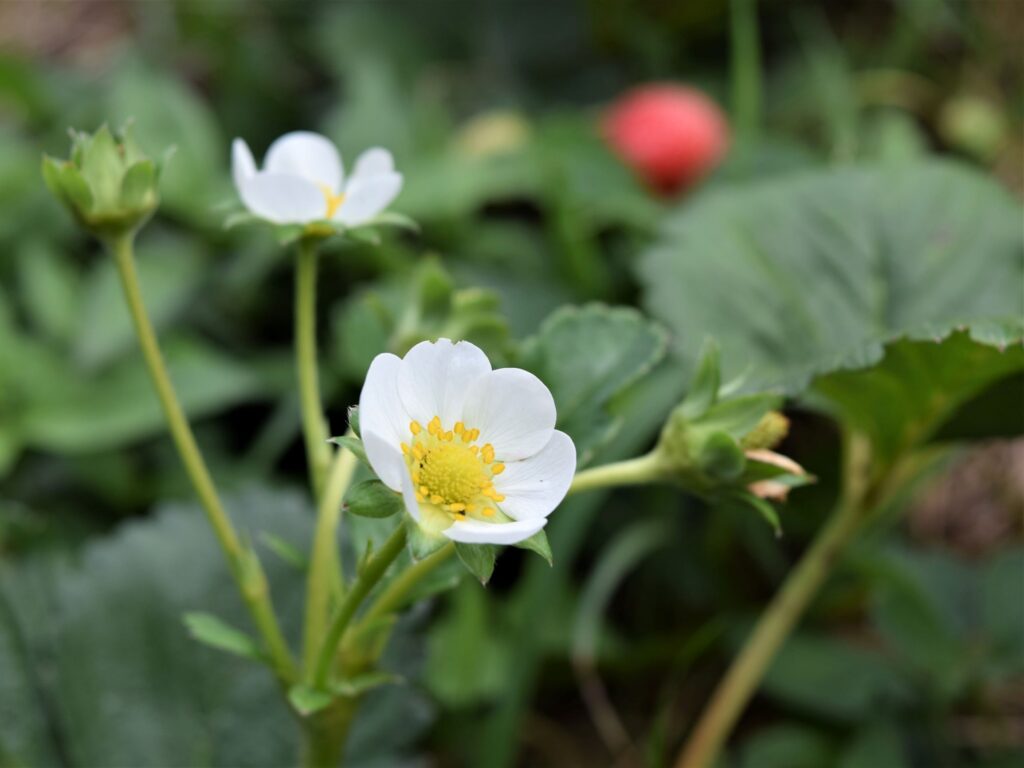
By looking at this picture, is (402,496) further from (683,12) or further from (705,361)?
(683,12)

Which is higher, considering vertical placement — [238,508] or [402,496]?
[402,496]

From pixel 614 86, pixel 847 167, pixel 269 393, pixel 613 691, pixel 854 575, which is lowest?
pixel 613 691

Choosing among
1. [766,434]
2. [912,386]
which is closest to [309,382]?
[766,434]

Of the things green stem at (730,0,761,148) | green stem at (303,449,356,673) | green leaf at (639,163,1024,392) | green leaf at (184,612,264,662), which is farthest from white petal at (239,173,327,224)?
green stem at (730,0,761,148)

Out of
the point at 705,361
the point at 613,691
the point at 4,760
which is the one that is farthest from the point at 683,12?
the point at 4,760

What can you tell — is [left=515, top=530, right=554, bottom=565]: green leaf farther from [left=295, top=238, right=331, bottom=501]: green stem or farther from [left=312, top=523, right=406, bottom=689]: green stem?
[left=295, top=238, right=331, bottom=501]: green stem

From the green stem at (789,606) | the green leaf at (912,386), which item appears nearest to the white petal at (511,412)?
the green leaf at (912,386)

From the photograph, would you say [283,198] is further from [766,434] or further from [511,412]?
[766,434]

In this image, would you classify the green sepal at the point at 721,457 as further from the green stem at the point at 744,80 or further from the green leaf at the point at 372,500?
the green stem at the point at 744,80
